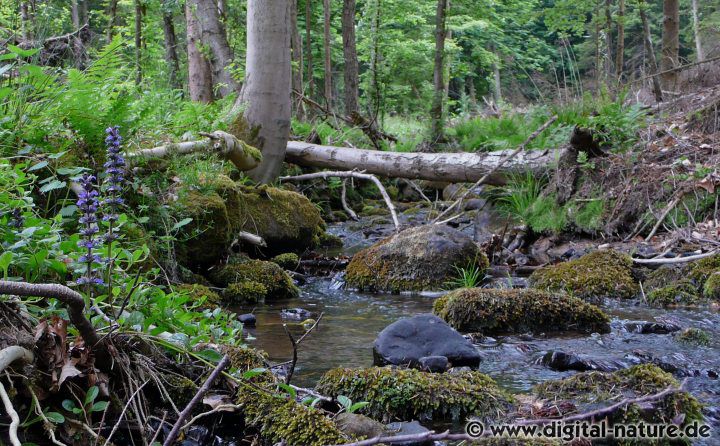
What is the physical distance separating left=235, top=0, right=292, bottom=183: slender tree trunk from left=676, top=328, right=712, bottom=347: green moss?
5.56m

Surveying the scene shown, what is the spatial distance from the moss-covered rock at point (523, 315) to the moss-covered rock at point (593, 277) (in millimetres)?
1171

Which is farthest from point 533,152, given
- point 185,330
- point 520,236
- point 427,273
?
point 185,330

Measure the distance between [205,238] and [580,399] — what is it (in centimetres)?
392

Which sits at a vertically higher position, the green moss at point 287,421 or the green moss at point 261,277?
the green moss at point 287,421

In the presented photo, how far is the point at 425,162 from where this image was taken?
391 inches

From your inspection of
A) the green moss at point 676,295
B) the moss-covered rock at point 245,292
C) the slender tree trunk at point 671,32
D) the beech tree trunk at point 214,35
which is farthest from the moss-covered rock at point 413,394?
the slender tree trunk at point 671,32

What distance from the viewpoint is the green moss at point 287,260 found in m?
7.37

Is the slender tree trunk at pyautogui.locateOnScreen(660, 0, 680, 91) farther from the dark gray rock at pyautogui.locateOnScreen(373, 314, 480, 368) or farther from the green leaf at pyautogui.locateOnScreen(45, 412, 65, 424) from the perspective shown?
the green leaf at pyautogui.locateOnScreen(45, 412, 65, 424)

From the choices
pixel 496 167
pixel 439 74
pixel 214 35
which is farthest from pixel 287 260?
pixel 439 74

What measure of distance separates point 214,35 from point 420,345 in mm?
10108

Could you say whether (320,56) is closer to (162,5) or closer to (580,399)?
(162,5)

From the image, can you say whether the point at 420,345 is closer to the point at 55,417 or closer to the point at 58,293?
the point at 55,417

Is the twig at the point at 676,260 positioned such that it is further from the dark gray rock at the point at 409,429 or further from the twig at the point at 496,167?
the dark gray rock at the point at 409,429

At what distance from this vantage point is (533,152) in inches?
355
